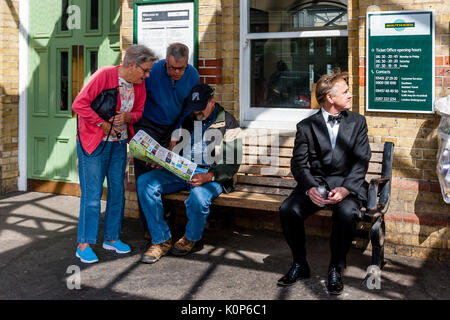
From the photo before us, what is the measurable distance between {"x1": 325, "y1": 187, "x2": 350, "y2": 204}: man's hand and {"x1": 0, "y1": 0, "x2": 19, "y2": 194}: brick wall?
478 cm

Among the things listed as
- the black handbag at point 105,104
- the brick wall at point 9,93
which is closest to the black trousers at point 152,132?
the black handbag at point 105,104

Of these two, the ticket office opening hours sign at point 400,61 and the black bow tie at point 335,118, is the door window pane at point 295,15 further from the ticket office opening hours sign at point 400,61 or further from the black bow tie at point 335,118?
the black bow tie at point 335,118

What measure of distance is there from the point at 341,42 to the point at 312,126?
1368 mm

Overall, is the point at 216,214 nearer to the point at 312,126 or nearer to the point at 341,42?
the point at 312,126

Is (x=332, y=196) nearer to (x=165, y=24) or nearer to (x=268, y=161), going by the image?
(x=268, y=161)

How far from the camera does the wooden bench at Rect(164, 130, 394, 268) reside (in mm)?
4262

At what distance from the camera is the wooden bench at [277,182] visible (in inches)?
168

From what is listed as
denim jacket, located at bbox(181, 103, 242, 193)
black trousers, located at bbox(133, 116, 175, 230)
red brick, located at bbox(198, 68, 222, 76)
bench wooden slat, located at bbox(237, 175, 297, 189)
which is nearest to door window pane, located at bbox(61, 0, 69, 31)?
red brick, located at bbox(198, 68, 222, 76)

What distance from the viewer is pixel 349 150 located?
4.30m

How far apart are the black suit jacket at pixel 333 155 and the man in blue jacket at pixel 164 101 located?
48.6 inches

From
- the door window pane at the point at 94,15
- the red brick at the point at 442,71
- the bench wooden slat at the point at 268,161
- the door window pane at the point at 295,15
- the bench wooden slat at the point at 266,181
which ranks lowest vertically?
the bench wooden slat at the point at 266,181

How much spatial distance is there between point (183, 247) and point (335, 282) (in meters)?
1.45

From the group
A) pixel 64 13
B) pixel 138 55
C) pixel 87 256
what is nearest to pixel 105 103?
pixel 138 55
